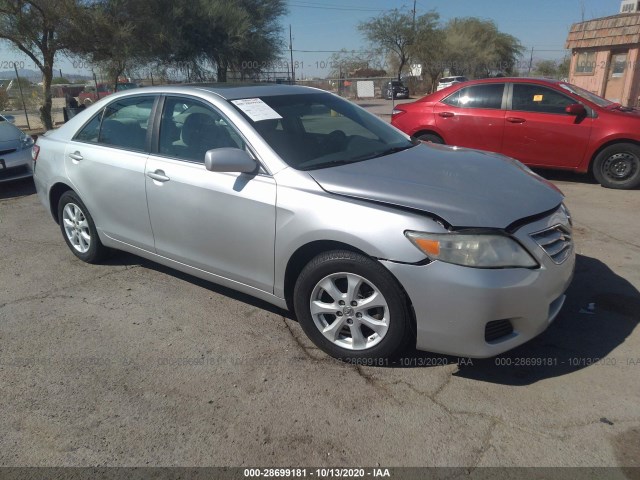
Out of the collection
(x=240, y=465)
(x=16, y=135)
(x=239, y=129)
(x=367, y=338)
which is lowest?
(x=240, y=465)

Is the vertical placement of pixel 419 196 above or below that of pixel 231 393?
above

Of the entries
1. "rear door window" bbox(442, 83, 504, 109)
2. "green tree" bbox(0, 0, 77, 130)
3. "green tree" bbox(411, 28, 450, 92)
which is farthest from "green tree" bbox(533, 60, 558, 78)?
"rear door window" bbox(442, 83, 504, 109)

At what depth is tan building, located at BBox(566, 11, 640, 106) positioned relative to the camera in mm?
15784

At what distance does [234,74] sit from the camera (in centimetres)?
2730

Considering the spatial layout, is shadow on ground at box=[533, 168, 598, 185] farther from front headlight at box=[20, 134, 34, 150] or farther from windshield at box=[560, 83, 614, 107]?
front headlight at box=[20, 134, 34, 150]

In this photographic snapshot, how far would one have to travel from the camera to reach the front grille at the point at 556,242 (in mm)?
2712

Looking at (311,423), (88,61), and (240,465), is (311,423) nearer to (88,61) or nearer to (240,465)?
(240,465)

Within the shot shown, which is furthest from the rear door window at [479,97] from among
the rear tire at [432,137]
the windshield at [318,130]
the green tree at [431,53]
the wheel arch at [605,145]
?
the green tree at [431,53]

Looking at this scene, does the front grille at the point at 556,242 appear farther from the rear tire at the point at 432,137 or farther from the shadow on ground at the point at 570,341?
the rear tire at the point at 432,137

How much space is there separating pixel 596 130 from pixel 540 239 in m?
5.09

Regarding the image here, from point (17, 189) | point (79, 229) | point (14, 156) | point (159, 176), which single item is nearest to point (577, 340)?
point (159, 176)

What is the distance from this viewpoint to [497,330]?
8.68 ft

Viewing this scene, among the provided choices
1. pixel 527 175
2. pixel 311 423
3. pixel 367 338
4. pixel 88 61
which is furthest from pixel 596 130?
pixel 88 61

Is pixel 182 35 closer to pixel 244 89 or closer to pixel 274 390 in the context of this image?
pixel 244 89
